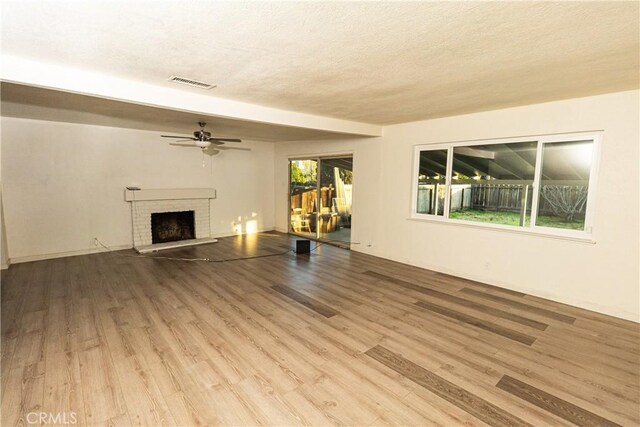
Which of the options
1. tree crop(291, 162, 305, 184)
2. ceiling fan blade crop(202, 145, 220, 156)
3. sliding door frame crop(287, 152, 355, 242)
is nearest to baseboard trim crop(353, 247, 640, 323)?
sliding door frame crop(287, 152, 355, 242)

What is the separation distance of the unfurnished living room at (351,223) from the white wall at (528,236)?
0.08ft

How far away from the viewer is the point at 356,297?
13.0ft

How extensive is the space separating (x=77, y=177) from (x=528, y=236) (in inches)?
302

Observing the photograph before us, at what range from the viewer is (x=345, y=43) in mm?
2121

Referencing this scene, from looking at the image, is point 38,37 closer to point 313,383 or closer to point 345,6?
point 345,6

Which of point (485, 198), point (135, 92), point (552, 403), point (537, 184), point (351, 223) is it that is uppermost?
point (135, 92)

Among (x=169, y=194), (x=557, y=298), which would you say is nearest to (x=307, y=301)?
(x=557, y=298)

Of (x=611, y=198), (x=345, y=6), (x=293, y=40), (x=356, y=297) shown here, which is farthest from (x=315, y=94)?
(x=611, y=198)

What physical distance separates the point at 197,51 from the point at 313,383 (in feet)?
8.76

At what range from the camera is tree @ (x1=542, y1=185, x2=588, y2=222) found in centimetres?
374

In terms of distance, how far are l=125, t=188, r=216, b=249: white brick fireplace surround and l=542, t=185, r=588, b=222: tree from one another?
6566mm

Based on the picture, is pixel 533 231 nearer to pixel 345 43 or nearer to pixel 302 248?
pixel 345 43

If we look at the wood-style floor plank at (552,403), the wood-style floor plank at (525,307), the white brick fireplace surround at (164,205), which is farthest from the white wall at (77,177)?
the wood-style floor plank at (552,403)

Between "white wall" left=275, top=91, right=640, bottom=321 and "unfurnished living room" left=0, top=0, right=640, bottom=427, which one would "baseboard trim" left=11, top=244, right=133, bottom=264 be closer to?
"unfurnished living room" left=0, top=0, right=640, bottom=427
